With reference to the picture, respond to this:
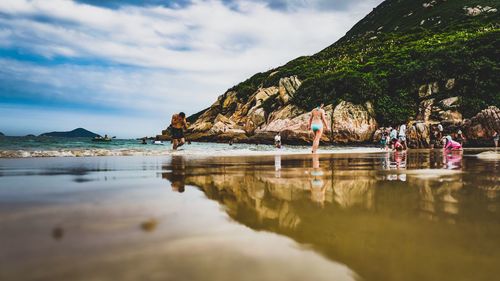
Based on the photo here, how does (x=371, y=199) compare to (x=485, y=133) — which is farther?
(x=485, y=133)

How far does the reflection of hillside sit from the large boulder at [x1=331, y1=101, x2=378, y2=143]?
27618 millimetres

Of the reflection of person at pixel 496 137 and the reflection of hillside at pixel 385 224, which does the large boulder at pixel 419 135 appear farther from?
the reflection of hillside at pixel 385 224

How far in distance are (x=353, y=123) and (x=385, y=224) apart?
30.1 metres

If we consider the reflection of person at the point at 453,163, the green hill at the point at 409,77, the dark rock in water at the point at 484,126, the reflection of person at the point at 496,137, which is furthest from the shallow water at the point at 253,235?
the green hill at the point at 409,77

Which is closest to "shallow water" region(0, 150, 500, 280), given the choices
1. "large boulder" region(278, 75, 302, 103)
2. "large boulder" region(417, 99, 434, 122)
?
→ "large boulder" region(417, 99, 434, 122)

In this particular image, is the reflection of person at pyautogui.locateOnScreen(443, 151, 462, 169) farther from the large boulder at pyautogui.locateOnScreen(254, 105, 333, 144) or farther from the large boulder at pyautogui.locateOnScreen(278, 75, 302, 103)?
the large boulder at pyautogui.locateOnScreen(278, 75, 302, 103)

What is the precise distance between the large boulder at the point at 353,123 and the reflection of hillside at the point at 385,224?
27.6 meters

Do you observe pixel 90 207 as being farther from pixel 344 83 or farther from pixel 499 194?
pixel 344 83

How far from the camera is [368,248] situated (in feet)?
5.13

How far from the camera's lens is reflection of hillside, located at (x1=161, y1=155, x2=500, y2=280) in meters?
1.36

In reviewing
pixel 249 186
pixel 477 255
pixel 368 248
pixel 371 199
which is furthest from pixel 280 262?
pixel 249 186

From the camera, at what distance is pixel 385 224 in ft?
6.58

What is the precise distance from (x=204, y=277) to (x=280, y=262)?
1.14 ft

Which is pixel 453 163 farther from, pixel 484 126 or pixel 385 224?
pixel 484 126
